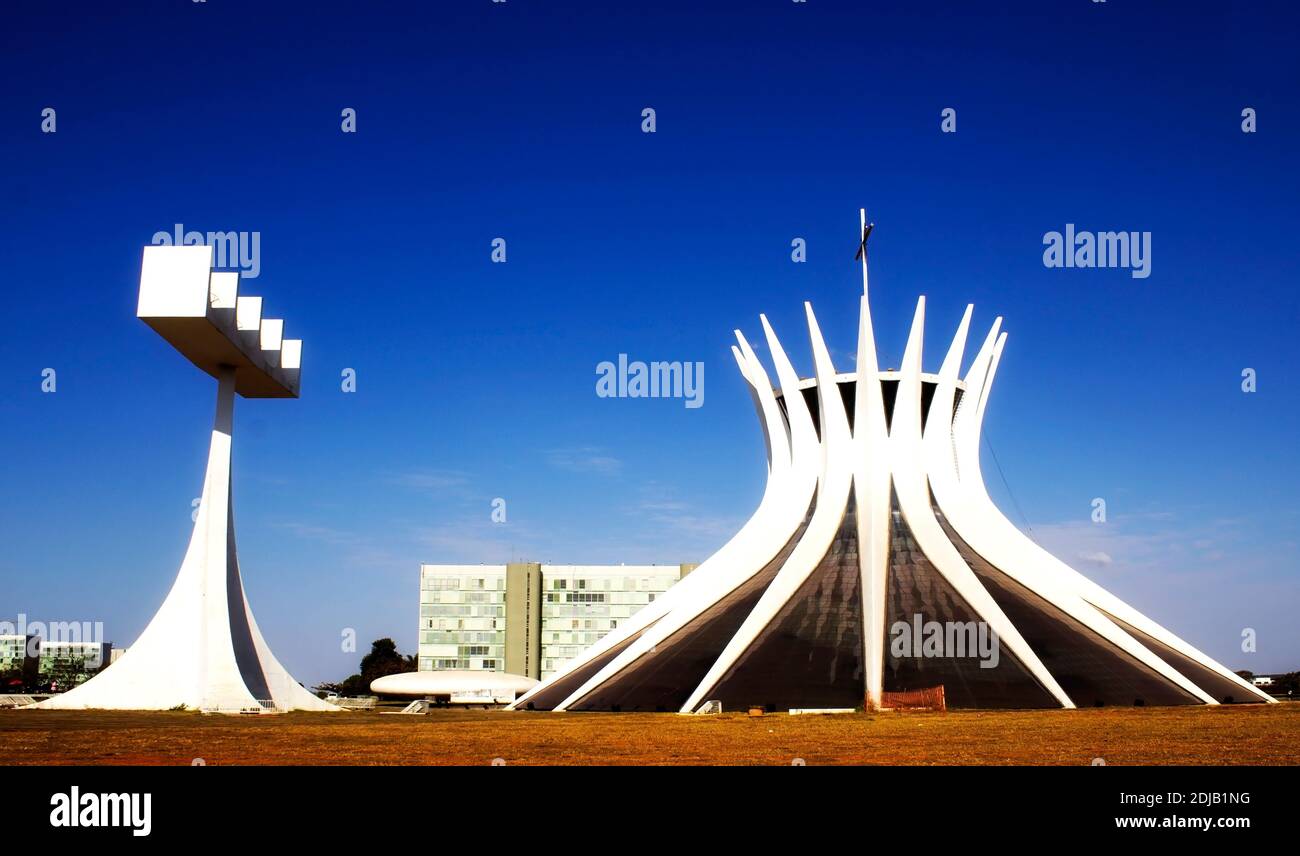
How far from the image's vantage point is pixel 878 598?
75.5 feet

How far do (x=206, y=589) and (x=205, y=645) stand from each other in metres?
1.33

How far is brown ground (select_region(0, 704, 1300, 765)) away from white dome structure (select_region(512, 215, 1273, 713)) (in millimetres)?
2615

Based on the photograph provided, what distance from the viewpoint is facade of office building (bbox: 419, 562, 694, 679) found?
62.5 meters

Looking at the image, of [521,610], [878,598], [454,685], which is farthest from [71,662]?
[878,598]

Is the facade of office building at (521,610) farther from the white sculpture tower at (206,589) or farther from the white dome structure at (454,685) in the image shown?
the white sculpture tower at (206,589)

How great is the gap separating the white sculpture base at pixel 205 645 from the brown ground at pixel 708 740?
16.0 ft

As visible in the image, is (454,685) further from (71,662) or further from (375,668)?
(71,662)

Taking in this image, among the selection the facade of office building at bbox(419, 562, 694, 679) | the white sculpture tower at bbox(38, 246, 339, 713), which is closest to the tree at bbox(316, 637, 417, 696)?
the facade of office building at bbox(419, 562, 694, 679)

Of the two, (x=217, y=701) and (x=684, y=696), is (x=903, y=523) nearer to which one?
(x=684, y=696)
